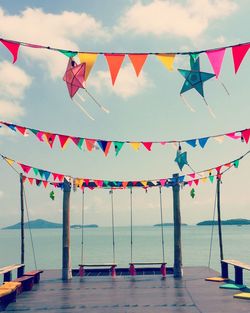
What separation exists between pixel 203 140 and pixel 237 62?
247 inches

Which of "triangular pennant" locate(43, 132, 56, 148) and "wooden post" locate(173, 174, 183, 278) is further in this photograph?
"wooden post" locate(173, 174, 183, 278)

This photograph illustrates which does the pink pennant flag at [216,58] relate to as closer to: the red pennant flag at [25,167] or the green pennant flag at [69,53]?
the green pennant flag at [69,53]

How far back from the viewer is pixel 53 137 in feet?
40.9

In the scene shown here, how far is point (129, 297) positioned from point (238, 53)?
7922 millimetres

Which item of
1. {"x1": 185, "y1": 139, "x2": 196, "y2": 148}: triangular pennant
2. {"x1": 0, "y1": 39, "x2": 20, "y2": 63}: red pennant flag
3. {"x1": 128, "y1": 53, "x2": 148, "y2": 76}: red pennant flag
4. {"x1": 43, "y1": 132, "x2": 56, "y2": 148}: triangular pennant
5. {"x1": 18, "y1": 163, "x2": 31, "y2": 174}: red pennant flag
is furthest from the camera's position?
{"x1": 18, "y1": 163, "x2": 31, "y2": 174}: red pennant flag

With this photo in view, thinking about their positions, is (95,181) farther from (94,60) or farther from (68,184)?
(94,60)

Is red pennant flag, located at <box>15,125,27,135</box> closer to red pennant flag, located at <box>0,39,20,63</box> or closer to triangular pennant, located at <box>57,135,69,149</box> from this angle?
triangular pennant, located at <box>57,135,69,149</box>

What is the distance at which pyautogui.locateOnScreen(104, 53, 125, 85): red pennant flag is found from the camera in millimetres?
7570

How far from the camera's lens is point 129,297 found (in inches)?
481

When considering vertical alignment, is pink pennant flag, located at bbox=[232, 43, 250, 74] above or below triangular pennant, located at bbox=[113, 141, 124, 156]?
above

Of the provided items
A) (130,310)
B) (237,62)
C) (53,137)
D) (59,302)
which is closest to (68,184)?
(53,137)

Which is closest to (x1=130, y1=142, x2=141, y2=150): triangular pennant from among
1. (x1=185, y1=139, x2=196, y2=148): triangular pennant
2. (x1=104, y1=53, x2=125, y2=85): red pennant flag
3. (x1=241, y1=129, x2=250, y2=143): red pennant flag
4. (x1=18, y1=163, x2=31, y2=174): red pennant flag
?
(x1=185, y1=139, x2=196, y2=148): triangular pennant

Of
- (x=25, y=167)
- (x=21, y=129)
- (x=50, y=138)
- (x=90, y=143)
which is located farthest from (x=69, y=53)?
(x=25, y=167)

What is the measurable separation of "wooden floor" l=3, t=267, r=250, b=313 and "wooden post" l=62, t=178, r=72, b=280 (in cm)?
41
